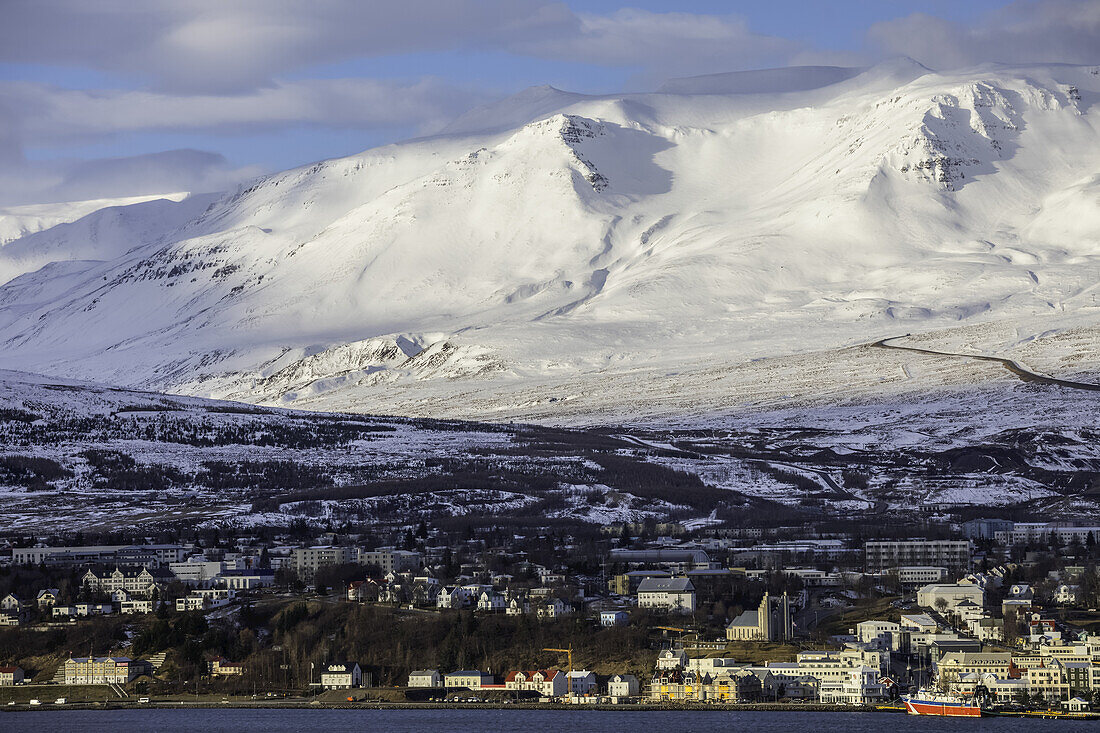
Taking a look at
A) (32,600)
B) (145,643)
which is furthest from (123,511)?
(145,643)

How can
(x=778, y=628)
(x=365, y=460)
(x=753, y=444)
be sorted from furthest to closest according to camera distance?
(x=753, y=444)
(x=365, y=460)
(x=778, y=628)

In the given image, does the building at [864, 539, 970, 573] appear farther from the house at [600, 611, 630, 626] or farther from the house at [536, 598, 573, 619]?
the house at [536, 598, 573, 619]

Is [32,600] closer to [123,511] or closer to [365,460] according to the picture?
[123,511]

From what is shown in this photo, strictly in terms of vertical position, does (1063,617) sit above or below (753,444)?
below

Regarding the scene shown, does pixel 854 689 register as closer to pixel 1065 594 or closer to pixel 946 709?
pixel 946 709

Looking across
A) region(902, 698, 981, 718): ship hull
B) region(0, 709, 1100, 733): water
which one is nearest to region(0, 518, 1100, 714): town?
region(902, 698, 981, 718): ship hull

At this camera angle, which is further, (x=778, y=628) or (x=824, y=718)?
(x=778, y=628)

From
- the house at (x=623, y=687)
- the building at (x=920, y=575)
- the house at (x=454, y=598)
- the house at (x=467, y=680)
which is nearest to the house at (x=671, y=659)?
the house at (x=623, y=687)
